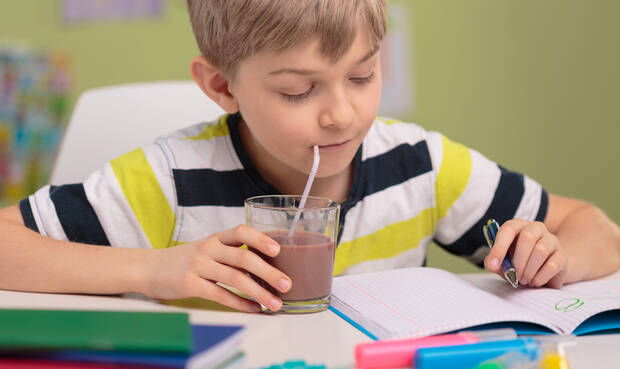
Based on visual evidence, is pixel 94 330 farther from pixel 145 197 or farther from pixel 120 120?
pixel 120 120

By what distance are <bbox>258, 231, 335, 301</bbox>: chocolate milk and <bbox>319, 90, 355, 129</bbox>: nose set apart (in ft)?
0.50

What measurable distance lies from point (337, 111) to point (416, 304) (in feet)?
0.78

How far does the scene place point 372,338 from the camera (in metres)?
0.58

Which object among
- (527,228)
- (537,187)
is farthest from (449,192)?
(527,228)

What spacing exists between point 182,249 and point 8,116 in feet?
5.51

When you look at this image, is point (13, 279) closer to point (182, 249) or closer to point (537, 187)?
point (182, 249)

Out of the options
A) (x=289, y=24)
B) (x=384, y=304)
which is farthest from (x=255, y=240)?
(x=289, y=24)

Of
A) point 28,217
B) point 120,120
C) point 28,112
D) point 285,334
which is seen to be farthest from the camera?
point 28,112

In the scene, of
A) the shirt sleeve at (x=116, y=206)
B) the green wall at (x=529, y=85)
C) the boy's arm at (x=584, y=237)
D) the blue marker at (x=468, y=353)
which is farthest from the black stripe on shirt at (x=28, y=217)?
the green wall at (x=529, y=85)

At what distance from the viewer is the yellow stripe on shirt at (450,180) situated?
100 centimetres

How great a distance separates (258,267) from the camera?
2.10 feet

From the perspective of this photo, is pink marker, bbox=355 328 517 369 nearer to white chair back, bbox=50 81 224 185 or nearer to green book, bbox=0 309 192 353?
green book, bbox=0 309 192 353

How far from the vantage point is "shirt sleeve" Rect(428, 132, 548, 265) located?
3.25ft

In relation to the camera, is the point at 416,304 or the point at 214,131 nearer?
the point at 416,304
